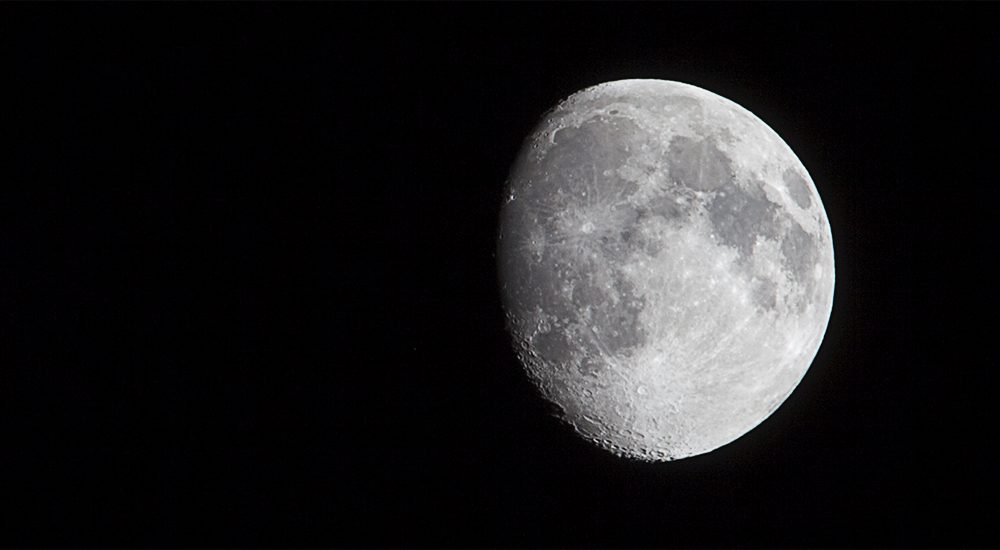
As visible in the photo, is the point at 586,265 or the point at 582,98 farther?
the point at 582,98

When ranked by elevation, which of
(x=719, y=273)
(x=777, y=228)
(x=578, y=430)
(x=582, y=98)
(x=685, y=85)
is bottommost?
(x=578, y=430)

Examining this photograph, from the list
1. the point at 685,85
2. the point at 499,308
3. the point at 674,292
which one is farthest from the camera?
the point at 685,85

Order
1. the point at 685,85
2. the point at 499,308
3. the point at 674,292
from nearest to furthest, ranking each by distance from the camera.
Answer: the point at 674,292 → the point at 499,308 → the point at 685,85

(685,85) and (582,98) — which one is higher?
(685,85)

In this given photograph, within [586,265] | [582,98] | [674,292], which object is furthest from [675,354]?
[582,98]

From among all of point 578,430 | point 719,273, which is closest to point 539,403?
point 578,430

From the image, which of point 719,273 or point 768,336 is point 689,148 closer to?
point 719,273
